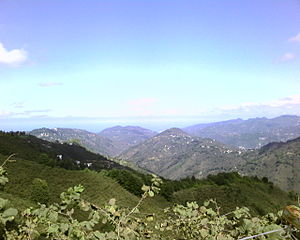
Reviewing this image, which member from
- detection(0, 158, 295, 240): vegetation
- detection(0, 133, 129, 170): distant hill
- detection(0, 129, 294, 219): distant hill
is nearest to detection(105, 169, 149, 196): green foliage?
detection(0, 129, 294, 219): distant hill

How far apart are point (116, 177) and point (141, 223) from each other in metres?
60.0

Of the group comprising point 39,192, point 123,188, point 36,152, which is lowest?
point 123,188

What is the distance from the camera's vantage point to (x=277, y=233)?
2.24m

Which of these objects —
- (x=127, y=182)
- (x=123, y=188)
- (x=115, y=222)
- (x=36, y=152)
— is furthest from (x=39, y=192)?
(x=36, y=152)

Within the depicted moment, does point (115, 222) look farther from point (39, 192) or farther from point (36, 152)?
point (36, 152)

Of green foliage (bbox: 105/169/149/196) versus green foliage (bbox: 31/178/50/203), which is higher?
green foliage (bbox: 31/178/50/203)

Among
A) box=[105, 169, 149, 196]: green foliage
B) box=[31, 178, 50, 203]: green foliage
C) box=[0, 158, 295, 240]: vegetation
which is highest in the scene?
box=[0, 158, 295, 240]: vegetation

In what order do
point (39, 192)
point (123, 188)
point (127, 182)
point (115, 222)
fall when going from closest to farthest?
point (115, 222) < point (39, 192) < point (123, 188) < point (127, 182)

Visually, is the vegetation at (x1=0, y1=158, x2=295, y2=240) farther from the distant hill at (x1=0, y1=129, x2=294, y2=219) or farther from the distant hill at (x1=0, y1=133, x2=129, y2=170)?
the distant hill at (x1=0, y1=133, x2=129, y2=170)

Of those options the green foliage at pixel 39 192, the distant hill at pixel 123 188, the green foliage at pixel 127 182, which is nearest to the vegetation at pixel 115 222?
the distant hill at pixel 123 188

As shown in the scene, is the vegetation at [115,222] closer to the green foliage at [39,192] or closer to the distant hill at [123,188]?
the distant hill at [123,188]

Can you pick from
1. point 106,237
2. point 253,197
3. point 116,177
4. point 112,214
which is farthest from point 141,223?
point 253,197

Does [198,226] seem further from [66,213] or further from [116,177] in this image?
[116,177]

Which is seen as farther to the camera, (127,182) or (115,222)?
(127,182)
